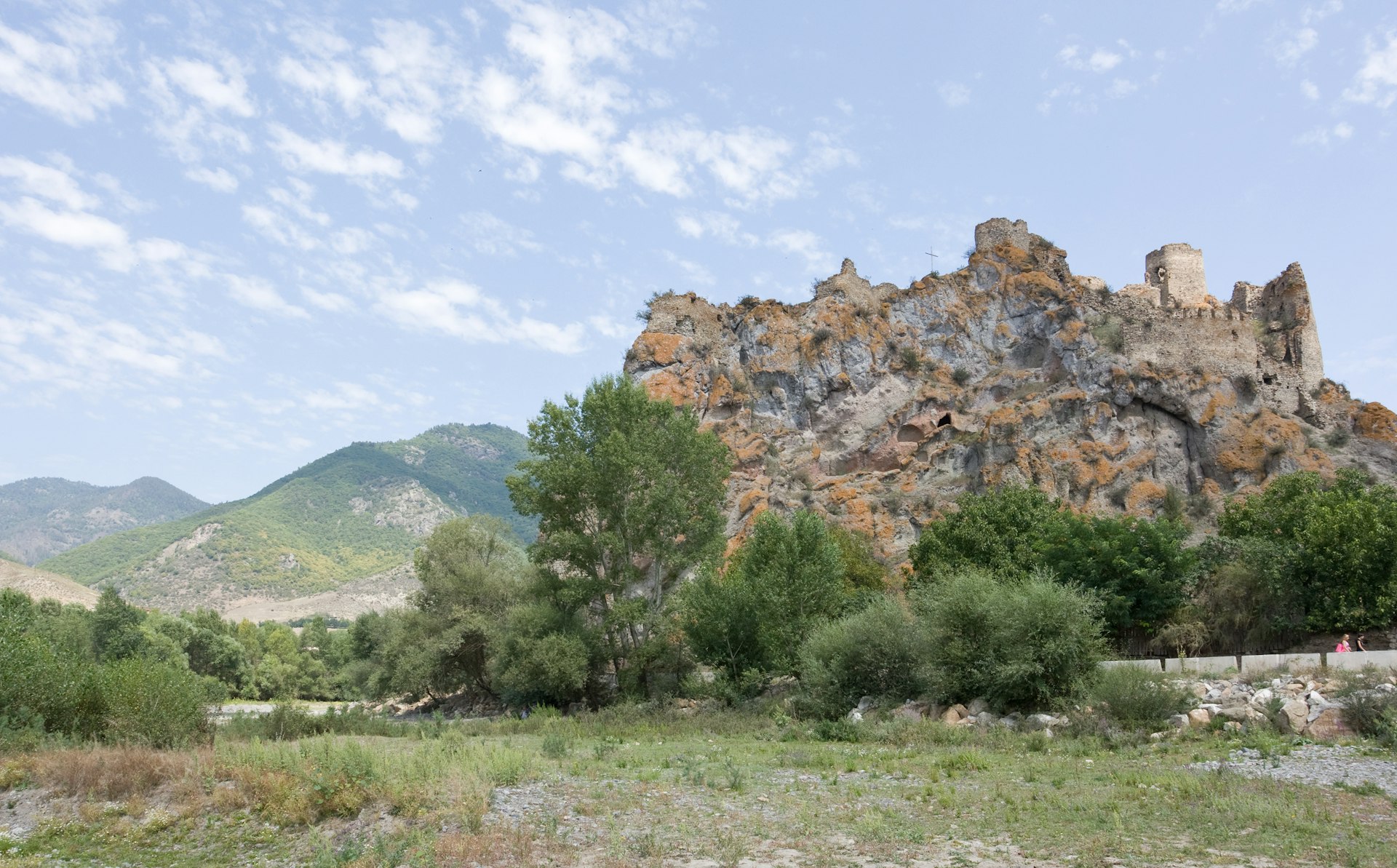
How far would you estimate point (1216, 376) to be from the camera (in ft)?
164

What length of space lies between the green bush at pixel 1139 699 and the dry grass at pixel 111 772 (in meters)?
18.2

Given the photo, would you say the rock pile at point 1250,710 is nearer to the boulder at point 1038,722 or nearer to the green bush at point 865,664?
the boulder at point 1038,722

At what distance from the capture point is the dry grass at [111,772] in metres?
14.8

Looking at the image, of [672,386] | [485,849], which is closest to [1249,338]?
[672,386]

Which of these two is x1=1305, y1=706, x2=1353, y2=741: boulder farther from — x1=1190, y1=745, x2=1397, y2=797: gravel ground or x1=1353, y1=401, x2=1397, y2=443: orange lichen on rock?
x1=1353, y1=401, x2=1397, y2=443: orange lichen on rock

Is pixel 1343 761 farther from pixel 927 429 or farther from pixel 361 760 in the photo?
pixel 927 429

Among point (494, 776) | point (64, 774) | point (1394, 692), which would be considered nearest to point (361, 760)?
point (494, 776)

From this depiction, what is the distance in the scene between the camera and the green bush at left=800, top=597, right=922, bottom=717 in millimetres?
26266

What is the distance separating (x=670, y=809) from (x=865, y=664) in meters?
14.3

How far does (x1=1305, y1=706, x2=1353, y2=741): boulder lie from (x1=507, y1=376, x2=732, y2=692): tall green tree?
21.0 m

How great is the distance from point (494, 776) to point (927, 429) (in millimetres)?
45450

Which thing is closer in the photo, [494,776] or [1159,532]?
[494,776]

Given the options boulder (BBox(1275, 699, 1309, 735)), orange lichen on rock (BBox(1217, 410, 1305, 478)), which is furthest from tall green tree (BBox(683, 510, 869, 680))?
orange lichen on rock (BBox(1217, 410, 1305, 478))

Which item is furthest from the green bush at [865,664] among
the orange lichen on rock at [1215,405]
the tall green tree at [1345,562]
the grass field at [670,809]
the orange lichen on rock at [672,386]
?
the orange lichen on rock at [1215,405]
